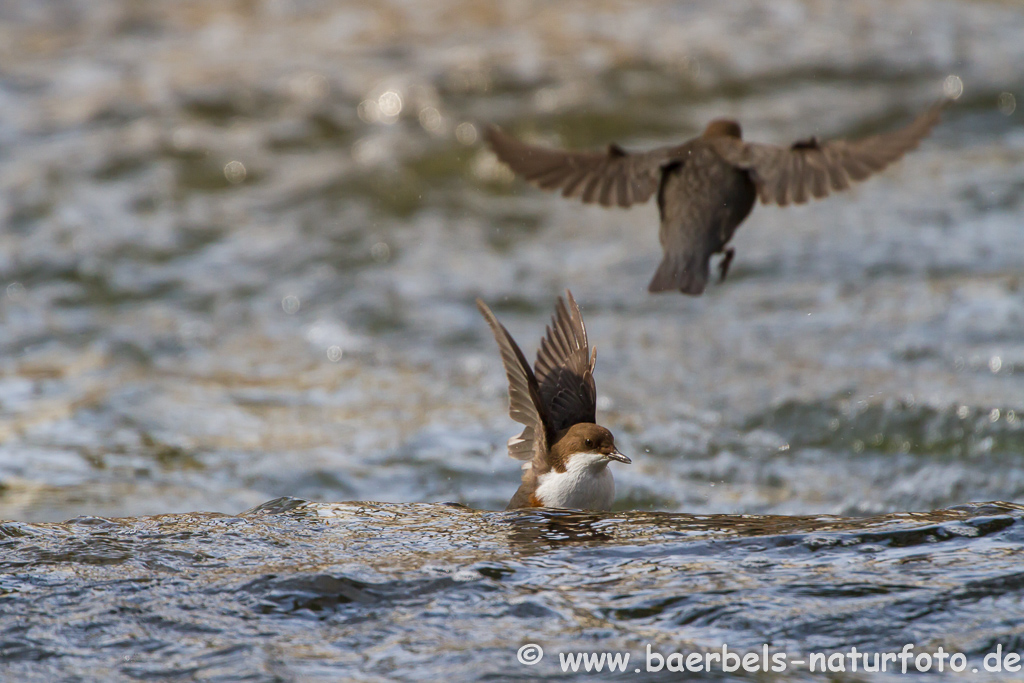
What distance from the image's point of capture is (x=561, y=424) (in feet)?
16.6

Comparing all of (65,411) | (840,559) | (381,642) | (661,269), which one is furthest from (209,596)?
(65,411)

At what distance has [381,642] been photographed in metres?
3.62

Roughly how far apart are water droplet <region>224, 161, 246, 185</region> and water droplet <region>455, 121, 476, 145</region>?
236 centimetres

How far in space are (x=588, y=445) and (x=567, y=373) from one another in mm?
522

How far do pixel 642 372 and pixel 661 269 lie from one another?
3.44m

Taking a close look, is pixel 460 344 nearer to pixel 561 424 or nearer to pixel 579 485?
pixel 561 424

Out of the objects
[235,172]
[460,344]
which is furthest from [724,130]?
[235,172]

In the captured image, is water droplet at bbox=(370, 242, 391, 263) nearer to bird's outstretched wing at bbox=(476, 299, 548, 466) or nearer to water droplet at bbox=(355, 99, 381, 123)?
water droplet at bbox=(355, 99, 381, 123)

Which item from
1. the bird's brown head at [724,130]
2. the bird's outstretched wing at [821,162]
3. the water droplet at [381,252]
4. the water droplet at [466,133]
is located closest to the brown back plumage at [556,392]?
the bird's outstretched wing at [821,162]

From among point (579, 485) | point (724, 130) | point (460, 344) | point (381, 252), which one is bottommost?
point (579, 485)

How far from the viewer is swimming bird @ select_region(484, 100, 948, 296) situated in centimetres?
530

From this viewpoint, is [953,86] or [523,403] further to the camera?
[953,86]

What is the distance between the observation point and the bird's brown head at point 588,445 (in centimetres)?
468

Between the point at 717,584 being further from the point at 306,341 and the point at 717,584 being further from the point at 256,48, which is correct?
the point at 256,48
